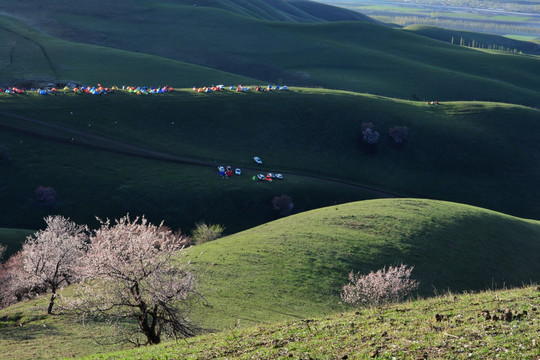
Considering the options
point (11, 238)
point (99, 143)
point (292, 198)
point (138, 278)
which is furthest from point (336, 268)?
point (99, 143)

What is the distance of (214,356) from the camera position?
26.4 m

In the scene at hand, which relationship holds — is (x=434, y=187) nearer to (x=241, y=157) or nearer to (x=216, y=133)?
(x=241, y=157)

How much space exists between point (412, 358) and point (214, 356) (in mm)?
10239

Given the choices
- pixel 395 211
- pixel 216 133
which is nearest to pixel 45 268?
pixel 395 211

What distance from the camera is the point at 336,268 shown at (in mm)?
57781

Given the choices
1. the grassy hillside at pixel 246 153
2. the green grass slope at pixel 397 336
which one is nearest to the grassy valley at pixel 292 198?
the green grass slope at pixel 397 336

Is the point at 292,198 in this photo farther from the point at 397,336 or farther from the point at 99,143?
the point at 397,336

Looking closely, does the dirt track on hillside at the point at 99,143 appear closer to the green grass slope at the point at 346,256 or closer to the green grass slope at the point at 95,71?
Answer: the green grass slope at the point at 346,256

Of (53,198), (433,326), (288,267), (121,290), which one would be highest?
(433,326)

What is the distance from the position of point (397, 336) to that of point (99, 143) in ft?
339

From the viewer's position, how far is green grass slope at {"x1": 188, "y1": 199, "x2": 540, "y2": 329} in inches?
1969

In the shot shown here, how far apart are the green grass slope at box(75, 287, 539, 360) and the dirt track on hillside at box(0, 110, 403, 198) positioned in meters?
84.4

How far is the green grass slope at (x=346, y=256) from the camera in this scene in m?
50.0

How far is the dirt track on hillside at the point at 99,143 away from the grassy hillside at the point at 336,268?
107ft
